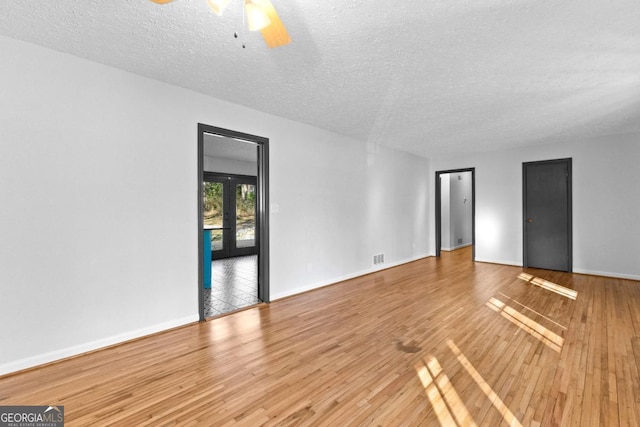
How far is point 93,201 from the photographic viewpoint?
2.59m

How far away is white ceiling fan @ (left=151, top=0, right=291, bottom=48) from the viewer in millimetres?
1471

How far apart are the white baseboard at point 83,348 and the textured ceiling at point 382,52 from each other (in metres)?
2.53

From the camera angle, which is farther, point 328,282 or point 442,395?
point 328,282

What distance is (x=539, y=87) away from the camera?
3.12 metres

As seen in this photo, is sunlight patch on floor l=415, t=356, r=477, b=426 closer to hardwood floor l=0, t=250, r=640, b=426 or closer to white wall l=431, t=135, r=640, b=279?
hardwood floor l=0, t=250, r=640, b=426

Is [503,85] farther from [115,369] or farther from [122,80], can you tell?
[115,369]

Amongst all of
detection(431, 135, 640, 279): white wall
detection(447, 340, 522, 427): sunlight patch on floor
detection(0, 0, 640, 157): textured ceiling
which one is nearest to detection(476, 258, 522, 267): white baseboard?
detection(431, 135, 640, 279): white wall

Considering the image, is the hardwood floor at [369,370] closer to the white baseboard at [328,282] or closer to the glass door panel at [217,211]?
the white baseboard at [328,282]

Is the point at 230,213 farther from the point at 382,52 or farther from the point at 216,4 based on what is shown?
the point at 216,4

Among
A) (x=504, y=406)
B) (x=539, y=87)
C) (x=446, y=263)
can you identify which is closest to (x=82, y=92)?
(x=504, y=406)

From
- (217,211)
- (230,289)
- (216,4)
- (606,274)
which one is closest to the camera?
(216,4)

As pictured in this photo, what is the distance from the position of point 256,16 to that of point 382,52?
4.14 feet

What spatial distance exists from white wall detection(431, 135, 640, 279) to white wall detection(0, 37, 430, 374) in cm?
515

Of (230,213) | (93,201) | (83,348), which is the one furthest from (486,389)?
(230,213)
